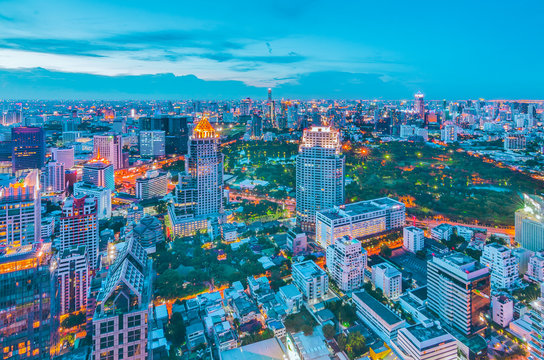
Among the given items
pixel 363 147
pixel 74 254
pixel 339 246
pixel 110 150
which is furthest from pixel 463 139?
pixel 74 254

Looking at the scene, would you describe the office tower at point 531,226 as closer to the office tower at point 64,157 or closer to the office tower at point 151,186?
the office tower at point 151,186

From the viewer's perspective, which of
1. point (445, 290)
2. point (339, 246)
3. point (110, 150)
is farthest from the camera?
point (110, 150)

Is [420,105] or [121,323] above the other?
[420,105]

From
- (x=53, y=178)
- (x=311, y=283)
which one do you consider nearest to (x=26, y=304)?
(x=311, y=283)

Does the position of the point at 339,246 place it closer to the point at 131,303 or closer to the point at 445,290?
the point at 445,290

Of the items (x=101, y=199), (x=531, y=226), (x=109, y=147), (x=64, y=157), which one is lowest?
(x=531, y=226)

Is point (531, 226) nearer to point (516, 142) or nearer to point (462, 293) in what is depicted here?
point (462, 293)

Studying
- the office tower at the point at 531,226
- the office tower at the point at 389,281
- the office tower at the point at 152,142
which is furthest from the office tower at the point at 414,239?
the office tower at the point at 152,142
